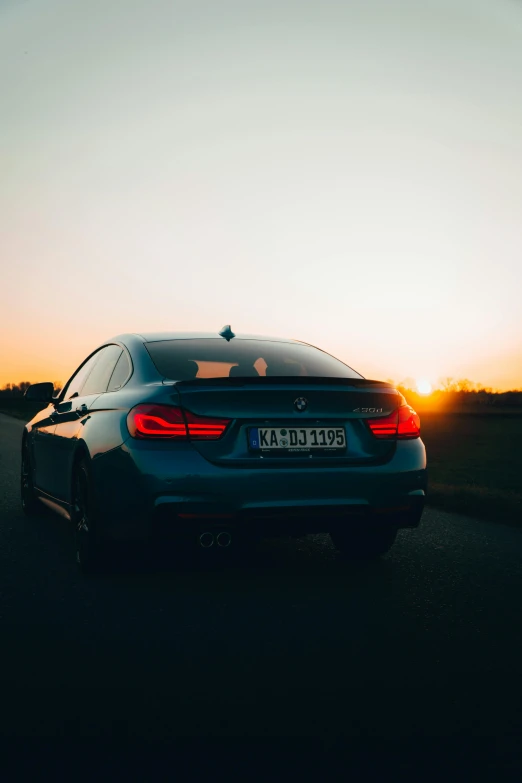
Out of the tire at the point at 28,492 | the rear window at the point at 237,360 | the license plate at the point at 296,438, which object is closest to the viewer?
the license plate at the point at 296,438

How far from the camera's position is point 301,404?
180 inches

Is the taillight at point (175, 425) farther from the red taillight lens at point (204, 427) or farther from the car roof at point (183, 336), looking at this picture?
the car roof at point (183, 336)

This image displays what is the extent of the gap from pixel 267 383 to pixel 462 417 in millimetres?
41446

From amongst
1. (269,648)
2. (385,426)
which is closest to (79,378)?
(385,426)

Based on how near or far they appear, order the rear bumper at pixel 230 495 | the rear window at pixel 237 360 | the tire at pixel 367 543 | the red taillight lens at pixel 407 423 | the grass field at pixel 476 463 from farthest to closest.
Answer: the grass field at pixel 476 463 < the tire at pixel 367 543 < the rear window at pixel 237 360 < the red taillight lens at pixel 407 423 < the rear bumper at pixel 230 495

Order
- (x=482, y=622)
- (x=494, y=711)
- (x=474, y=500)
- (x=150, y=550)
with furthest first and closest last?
(x=474, y=500)
(x=150, y=550)
(x=482, y=622)
(x=494, y=711)

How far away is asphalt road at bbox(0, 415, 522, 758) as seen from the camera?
9.25ft

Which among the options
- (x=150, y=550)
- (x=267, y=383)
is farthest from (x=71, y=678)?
(x=267, y=383)

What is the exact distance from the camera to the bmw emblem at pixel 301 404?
4566 mm

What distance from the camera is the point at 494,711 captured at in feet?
9.57

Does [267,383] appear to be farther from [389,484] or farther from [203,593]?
[203,593]

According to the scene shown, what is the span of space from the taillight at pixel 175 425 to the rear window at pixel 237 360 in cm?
52

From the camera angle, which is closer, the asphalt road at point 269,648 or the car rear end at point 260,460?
the asphalt road at point 269,648

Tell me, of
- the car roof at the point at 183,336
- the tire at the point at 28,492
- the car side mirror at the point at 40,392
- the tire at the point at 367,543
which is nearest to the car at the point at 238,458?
the car roof at the point at 183,336
